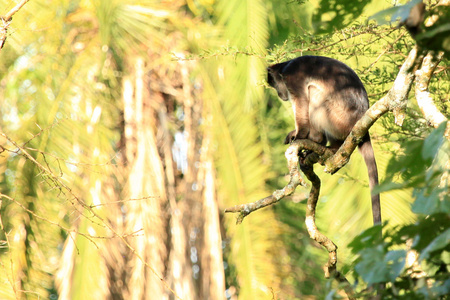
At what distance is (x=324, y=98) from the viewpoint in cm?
457

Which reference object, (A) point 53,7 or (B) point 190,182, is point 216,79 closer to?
(B) point 190,182

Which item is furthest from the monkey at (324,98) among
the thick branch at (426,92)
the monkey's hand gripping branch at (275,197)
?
the thick branch at (426,92)

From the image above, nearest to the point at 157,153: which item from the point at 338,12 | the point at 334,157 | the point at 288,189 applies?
the point at 338,12

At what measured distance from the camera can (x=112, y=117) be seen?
7664mm

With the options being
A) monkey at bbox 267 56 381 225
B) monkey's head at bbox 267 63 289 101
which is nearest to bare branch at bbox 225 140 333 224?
monkey at bbox 267 56 381 225

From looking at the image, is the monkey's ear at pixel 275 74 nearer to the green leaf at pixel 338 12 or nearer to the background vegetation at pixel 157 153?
the green leaf at pixel 338 12

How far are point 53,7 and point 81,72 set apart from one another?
859 millimetres

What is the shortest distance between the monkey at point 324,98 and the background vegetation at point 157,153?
85 cm

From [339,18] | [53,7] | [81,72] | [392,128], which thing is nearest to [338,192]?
[392,128]

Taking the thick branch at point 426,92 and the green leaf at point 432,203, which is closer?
the green leaf at point 432,203

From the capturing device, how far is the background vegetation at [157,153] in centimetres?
630

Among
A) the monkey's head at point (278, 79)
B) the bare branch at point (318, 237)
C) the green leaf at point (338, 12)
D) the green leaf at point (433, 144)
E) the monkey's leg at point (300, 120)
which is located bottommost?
the green leaf at point (433, 144)

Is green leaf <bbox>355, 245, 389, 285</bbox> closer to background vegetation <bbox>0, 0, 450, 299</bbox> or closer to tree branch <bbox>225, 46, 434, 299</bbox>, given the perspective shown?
tree branch <bbox>225, 46, 434, 299</bbox>

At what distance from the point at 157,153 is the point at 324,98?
350 cm
